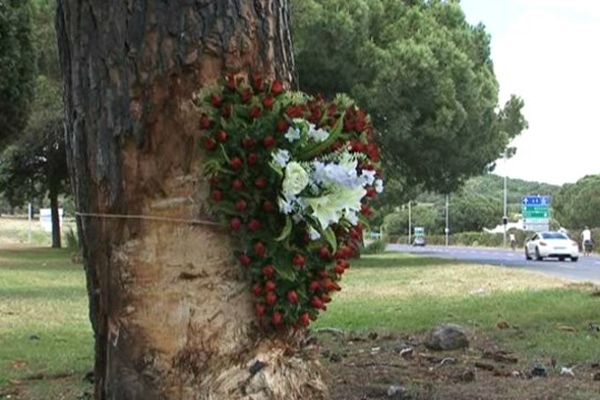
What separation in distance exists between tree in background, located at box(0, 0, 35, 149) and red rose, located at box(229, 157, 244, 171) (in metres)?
19.0

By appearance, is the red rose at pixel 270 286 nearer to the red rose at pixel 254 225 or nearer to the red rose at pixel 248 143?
the red rose at pixel 254 225

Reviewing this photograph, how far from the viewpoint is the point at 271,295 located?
3336mm

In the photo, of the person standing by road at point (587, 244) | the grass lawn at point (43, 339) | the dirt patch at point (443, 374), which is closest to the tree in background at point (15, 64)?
the grass lawn at point (43, 339)

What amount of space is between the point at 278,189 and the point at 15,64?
64.4 feet

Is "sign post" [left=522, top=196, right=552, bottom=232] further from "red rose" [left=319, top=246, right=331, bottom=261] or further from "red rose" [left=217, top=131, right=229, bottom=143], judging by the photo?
"red rose" [left=217, top=131, right=229, bottom=143]

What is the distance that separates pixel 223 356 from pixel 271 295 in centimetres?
28

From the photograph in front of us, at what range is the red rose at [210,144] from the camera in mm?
3348

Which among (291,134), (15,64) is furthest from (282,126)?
(15,64)

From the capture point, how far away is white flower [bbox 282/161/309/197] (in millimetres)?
3279

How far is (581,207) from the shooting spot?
88.1 meters

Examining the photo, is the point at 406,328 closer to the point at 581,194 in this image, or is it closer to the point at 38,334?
the point at 38,334

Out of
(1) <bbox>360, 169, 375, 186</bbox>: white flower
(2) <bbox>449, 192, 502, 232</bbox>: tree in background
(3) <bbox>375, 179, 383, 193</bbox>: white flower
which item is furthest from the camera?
(2) <bbox>449, 192, 502, 232</bbox>: tree in background

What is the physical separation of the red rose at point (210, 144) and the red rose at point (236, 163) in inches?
3.4

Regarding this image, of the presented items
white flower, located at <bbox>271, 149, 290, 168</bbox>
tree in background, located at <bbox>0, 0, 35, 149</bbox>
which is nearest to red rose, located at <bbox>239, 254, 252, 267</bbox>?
white flower, located at <bbox>271, 149, 290, 168</bbox>
